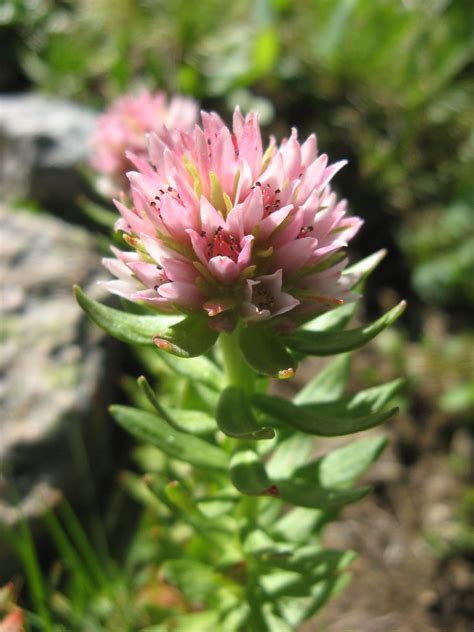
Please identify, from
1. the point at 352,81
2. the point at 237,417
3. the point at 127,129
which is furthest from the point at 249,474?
the point at 352,81

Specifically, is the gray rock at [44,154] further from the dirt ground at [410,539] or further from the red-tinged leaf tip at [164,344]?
the red-tinged leaf tip at [164,344]

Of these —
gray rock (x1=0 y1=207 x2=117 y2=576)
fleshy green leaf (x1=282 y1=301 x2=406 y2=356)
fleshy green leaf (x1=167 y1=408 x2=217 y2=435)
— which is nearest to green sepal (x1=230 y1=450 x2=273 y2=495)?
fleshy green leaf (x1=167 y1=408 x2=217 y2=435)

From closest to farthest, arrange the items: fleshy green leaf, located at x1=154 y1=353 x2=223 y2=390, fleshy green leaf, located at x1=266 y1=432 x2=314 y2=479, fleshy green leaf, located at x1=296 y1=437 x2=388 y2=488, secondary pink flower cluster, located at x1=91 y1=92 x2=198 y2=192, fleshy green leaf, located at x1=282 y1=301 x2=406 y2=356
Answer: fleshy green leaf, located at x1=282 y1=301 x2=406 y2=356 < fleshy green leaf, located at x1=154 y1=353 x2=223 y2=390 < fleshy green leaf, located at x1=296 y1=437 x2=388 y2=488 < fleshy green leaf, located at x1=266 y1=432 x2=314 y2=479 < secondary pink flower cluster, located at x1=91 y1=92 x2=198 y2=192

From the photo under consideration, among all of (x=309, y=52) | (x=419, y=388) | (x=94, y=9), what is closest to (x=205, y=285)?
(x=419, y=388)

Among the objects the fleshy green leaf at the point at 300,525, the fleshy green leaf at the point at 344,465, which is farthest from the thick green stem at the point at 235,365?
the fleshy green leaf at the point at 300,525

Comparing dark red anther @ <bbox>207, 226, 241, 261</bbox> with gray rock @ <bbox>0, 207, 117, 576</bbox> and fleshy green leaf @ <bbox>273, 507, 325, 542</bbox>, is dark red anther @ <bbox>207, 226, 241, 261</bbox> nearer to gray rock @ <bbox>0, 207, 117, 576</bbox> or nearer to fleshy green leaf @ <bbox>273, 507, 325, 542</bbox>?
fleshy green leaf @ <bbox>273, 507, 325, 542</bbox>
